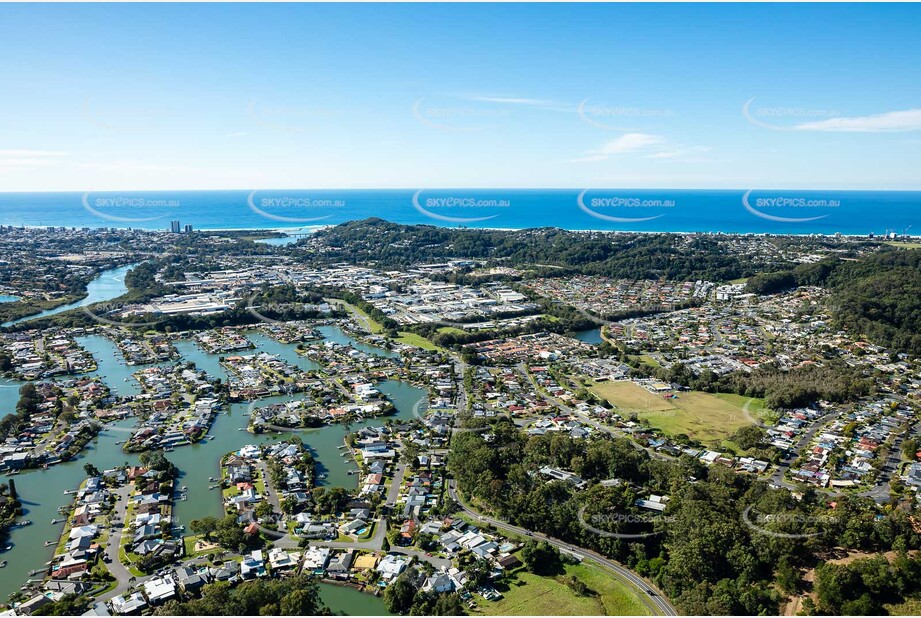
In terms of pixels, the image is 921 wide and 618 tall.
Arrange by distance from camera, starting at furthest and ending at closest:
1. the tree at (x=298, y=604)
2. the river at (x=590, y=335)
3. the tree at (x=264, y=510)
Answer: the river at (x=590, y=335) < the tree at (x=264, y=510) < the tree at (x=298, y=604)

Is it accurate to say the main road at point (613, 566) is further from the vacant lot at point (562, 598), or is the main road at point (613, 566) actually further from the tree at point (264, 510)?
the tree at point (264, 510)

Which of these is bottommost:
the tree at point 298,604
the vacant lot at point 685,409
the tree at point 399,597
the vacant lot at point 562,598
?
the vacant lot at point 562,598

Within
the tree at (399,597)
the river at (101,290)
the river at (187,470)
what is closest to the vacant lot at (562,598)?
the tree at (399,597)

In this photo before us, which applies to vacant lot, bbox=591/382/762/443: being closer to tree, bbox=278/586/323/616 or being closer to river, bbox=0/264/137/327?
tree, bbox=278/586/323/616

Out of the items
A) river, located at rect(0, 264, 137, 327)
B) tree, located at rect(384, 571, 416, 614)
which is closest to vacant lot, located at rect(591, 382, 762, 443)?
tree, located at rect(384, 571, 416, 614)

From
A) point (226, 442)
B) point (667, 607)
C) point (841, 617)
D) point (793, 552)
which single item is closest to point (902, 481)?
point (793, 552)

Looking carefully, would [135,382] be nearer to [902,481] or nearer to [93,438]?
[93,438]
